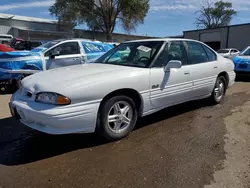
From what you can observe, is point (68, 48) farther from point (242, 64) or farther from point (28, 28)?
point (28, 28)

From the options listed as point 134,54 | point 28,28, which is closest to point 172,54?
point 134,54

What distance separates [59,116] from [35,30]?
32.3m

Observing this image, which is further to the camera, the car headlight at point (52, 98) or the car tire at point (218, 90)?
the car tire at point (218, 90)

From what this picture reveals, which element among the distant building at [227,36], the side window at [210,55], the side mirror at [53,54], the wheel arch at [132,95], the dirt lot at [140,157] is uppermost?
the distant building at [227,36]

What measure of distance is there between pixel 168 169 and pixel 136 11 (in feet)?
107

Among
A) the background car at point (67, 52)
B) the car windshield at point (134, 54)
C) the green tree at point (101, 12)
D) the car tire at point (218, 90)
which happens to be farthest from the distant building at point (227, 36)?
the car windshield at point (134, 54)

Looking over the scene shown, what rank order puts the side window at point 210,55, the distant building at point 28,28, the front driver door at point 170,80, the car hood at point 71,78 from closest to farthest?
1. the car hood at point 71,78
2. the front driver door at point 170,80
3. the side window at point 210,55
4. the distant building at point 28,28

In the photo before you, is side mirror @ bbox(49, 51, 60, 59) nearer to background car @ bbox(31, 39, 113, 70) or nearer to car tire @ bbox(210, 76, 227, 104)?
background car @ bbox(31, 39, 113, 70)

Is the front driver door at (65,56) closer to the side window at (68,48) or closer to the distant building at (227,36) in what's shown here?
the side window at (68,48)

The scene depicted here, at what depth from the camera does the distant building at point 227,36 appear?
27.7m

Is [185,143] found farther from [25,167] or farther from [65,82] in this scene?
[25,167]

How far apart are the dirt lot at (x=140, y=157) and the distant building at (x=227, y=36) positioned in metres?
26.6

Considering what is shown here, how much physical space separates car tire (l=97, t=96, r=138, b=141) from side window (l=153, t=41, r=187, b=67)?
91 centimetres

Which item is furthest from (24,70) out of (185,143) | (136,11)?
(136,11)
